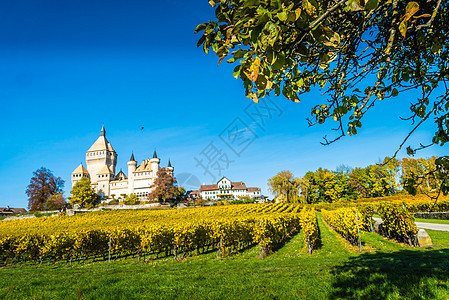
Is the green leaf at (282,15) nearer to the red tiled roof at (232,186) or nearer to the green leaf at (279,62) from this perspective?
Answer: the green leaf at (279,62)

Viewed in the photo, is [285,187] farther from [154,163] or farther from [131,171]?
[131,171]

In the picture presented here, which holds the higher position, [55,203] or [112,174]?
[112,174]

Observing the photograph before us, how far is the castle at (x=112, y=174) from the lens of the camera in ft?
263

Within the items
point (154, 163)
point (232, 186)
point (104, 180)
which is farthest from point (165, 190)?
point (232, 186)

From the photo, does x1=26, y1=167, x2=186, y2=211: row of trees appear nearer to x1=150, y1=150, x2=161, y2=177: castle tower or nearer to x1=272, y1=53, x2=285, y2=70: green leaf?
x1=150, y1=150, x2=161, y2=177: castle tower

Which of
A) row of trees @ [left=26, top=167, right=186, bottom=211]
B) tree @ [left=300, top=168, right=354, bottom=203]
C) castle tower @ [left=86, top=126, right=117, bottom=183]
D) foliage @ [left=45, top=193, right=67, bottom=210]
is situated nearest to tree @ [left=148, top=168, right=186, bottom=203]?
row of trees @ [left=26, top=167, right=186, bottom=211]

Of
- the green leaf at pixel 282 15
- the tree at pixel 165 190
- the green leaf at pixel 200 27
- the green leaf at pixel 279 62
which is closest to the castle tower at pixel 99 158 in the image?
the tree at pixel 165 190

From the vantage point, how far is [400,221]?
34.8 feet

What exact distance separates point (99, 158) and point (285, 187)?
71222 millimetres

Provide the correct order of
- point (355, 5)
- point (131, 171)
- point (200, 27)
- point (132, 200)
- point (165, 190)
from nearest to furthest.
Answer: point (355, 5)
point (200, 27)
point (165, 190)
point (132, 200)
point (131, 171)

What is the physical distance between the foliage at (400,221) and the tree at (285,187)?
4160 centimetres

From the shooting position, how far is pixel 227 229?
523 inches

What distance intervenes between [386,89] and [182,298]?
4.66m

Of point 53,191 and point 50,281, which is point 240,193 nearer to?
point 53,191
